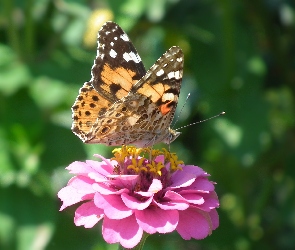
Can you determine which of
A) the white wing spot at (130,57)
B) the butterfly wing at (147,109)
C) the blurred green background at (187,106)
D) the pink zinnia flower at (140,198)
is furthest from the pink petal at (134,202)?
the blurred green background at (187,106)

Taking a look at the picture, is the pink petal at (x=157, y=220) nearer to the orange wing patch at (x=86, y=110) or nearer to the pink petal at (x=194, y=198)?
the pink petal at (x=194, y=198)

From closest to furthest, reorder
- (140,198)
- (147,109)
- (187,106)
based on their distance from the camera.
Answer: (140,198) < (147,109) < (187,106)

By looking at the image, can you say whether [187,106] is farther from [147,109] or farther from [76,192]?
[76,192]

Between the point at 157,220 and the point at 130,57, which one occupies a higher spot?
the point at 130,57

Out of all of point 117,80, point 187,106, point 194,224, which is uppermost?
point 117,80

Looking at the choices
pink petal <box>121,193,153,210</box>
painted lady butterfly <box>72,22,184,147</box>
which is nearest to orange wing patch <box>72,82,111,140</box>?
painted lady butterfly <box>72,22,184,147</box>

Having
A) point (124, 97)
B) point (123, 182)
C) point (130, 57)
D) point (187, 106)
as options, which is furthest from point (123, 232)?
point (187, 106)

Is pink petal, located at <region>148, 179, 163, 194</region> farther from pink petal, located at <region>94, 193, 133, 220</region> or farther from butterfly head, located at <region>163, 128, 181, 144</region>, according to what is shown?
butterfly head, located at <region>163, 128, 181, 144</region>

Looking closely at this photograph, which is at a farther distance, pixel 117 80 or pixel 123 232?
pixel 117 80
